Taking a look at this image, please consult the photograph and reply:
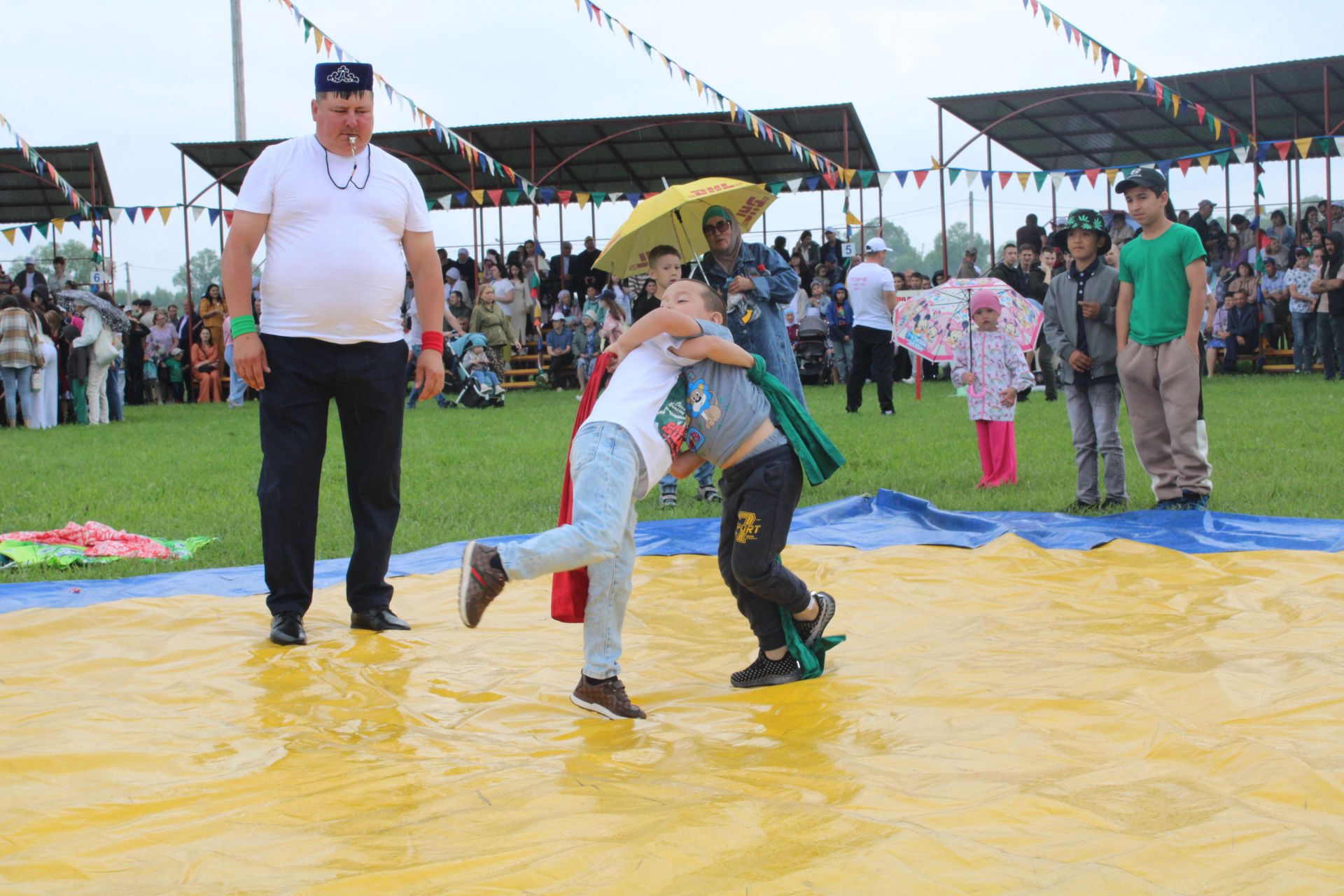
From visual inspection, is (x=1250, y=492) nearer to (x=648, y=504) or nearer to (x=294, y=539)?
(x=648, y=504)

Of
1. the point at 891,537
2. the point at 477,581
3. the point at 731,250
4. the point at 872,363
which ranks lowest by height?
the point at 891,537

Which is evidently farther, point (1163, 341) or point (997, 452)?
point (997, 452)

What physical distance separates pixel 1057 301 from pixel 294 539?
4694 millimetres

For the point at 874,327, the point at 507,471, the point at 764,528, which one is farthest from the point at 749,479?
the point at 874,327

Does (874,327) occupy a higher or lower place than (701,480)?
→ higher

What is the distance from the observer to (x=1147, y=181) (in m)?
→ 6.59

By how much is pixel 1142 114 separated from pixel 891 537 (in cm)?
1695

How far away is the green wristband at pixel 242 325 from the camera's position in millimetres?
4582

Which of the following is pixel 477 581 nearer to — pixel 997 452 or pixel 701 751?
pixel 701 751

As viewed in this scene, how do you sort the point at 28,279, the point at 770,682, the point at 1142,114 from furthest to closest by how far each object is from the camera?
the point at 1142,114 → the point at 28,279 → the point at 770,682

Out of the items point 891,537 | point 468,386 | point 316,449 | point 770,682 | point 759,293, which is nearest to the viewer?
point 770,682

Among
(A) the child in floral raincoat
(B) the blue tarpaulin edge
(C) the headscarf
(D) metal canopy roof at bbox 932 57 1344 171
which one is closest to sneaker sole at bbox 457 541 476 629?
(B) the blue tarpaulin edge

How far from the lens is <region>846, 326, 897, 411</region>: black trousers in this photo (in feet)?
45.4

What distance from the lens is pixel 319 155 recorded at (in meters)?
4.85
